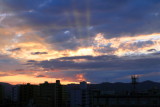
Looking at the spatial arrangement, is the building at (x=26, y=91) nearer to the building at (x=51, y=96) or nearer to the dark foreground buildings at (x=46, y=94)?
the dark foreground buildings at (x=46, y=94)

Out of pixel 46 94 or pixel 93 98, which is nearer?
pixel 93 98

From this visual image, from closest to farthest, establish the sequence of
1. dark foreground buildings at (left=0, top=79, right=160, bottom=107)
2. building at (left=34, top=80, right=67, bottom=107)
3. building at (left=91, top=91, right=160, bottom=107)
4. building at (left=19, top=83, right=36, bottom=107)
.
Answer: building at (left=91, top=91, right=160, bottom=107) < dark foreground buildings at (left=0, top=79, right=160, bottom=107) < building at (left=34, top=80, right=67, bottom=107) < building at (left=19, top=83, right=36, bottom=107)

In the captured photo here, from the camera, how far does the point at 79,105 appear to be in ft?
361

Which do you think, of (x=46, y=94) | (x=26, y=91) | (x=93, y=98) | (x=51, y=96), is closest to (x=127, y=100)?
(x=93, y=98)

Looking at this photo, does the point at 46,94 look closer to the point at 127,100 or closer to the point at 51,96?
the point at 51,96

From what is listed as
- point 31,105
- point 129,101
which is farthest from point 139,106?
point 31,105

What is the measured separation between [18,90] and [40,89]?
19.1m

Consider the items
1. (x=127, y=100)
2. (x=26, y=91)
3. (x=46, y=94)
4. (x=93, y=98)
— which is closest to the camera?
(x=127, y=100)

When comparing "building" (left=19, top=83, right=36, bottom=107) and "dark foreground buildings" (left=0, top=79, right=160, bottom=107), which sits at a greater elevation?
"building" (left=19, top=83, right=36, bottom=107)

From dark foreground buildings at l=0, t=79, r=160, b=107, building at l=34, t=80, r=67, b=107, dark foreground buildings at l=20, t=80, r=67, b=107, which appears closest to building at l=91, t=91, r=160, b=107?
dark foreground buildings at l=0, t=79, r=160, b=107

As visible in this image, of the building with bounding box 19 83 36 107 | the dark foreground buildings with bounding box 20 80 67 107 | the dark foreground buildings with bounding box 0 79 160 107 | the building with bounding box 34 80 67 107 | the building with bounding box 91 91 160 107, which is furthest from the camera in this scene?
the building with bounding box 19 83 36 107

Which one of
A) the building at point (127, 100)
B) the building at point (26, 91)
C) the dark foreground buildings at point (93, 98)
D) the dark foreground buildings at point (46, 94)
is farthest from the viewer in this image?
the building at point (26, 91)

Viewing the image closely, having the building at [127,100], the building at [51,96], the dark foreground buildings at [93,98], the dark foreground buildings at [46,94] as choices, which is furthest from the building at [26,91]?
the building at [127,100]

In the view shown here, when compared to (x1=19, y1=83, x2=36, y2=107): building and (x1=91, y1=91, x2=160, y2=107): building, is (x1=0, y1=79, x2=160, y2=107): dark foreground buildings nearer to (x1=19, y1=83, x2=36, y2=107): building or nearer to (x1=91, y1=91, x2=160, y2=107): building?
(x1=91, y1=91, x2=160, y2=107): building
